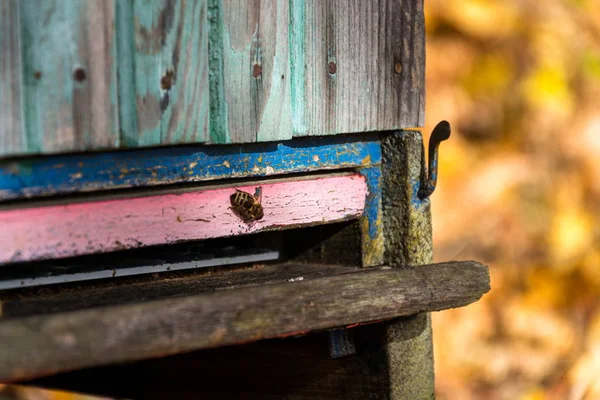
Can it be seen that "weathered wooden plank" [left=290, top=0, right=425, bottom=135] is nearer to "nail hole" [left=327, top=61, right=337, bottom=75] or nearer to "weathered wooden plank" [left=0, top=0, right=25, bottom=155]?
"nail hole" [left=327, top=61, right=337, bottom=75]

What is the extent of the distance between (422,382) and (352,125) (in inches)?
30.7

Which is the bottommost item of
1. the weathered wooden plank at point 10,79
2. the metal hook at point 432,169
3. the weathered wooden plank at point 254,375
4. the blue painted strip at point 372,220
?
the weathered wooden plank at point 254,375

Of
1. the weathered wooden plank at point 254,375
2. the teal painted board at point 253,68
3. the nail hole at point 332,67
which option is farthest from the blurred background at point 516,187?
the teal painted board at point 253,68

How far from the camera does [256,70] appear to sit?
2.28 meters

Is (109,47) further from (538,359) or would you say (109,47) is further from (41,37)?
(538,359)

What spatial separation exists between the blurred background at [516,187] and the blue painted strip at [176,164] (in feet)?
14.3

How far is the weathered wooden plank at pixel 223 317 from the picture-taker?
67.0 inches

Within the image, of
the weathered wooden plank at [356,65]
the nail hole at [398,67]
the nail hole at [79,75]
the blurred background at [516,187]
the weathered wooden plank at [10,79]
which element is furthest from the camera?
the blurred background at [516,187]

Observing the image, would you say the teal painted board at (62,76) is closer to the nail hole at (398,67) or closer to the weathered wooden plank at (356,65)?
the weathered wooden plank at (356,65)

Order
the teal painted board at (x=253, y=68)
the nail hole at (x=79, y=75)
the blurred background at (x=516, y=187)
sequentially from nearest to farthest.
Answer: the nail hole at (x=79, y=75), the teal painted board at (x=253, y=68), the blurred background at (x=516, y=187)

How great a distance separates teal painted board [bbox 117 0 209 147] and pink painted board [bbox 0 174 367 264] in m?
0.16

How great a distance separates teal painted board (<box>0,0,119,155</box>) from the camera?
190cm

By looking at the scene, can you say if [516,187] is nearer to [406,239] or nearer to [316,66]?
[406,239]

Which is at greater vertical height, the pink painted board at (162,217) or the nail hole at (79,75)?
the nail hole at (79,75)
